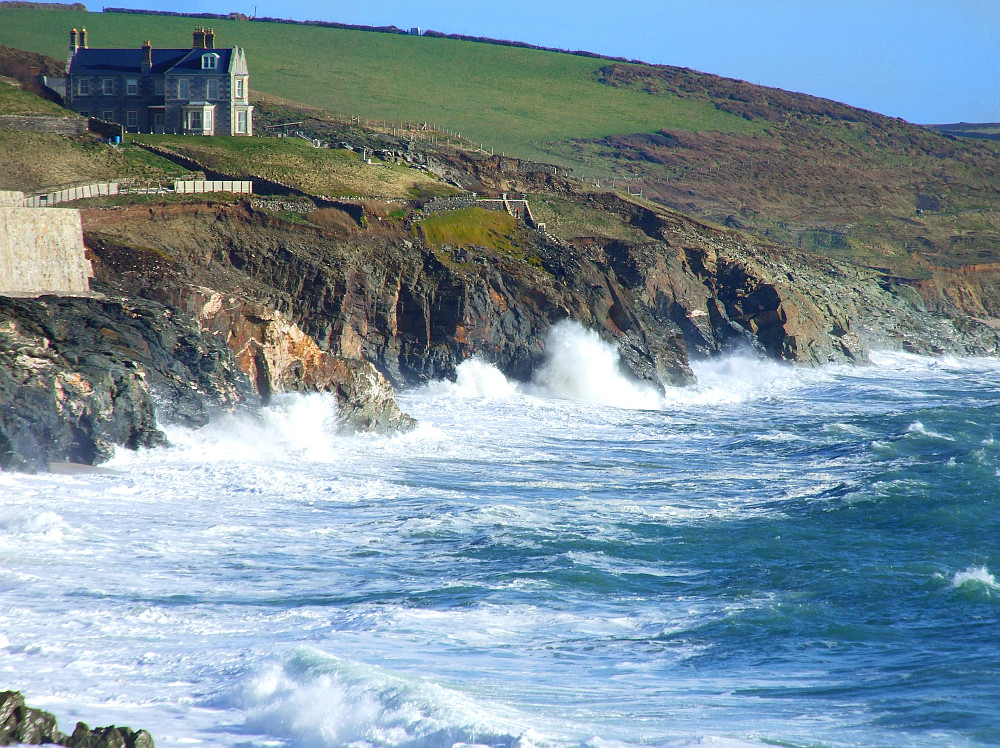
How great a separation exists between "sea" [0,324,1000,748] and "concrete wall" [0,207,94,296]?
6.67 metres

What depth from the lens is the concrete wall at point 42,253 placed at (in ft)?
100

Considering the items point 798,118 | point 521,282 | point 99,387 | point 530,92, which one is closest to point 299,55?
point 530,92

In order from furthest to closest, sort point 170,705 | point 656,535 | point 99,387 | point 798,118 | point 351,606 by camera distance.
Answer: point 798,118 < point 99,387 < point 656,535 < point 351,606 < point 170,705

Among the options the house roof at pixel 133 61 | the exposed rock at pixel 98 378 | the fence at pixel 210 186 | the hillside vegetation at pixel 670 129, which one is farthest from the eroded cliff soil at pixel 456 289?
the hillside vegetation at pixel 670 129

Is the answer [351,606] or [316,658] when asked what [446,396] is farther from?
[316,658]

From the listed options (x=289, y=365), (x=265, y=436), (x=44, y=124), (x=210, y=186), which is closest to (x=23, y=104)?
(x=44, y=124)

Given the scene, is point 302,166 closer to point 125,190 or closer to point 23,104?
point 125,190

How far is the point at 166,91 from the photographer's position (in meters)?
55.9

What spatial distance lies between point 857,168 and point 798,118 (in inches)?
709

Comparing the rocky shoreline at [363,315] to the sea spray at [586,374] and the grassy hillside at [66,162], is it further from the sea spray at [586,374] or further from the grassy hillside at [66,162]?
the grassy hillside at [66,162]

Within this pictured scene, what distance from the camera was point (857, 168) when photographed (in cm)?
12631

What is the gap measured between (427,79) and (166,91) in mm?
70006

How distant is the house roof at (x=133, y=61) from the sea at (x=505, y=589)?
30.2 metres

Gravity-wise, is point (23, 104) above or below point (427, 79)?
below
